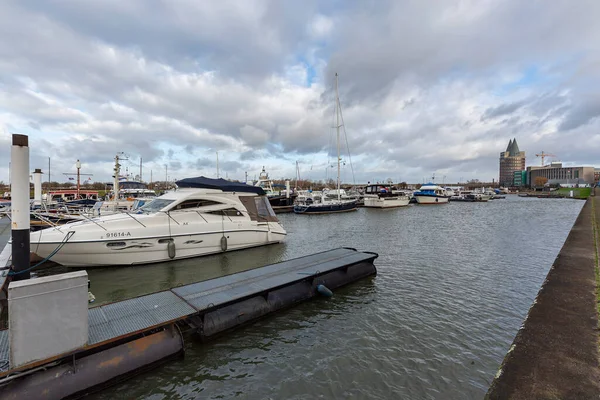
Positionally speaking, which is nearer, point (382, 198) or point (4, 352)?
point (4, 352)

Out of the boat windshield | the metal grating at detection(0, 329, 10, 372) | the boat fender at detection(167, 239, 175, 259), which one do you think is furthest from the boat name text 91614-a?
the metal grating at detection(0, 329, 10, 372)

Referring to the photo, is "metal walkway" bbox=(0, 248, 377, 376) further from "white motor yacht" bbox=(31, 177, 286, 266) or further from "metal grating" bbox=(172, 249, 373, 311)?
"white motor yacht" bbox=(31, 177, 286, 266)

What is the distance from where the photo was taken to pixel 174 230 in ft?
41.1

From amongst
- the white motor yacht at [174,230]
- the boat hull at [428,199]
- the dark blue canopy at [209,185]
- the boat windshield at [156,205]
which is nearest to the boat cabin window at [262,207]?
the white motor yacht at [174,230]

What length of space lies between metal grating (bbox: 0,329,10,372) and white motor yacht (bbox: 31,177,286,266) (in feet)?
21.7

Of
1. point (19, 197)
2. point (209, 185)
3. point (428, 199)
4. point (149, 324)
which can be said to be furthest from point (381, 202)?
point (19, 197)

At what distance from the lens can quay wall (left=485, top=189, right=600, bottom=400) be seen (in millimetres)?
3619

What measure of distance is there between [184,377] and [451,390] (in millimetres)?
4464

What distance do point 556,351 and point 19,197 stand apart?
10094 mm

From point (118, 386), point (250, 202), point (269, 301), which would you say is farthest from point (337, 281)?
point (250, 202)

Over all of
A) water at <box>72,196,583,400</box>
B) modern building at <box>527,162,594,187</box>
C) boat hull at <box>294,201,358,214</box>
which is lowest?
water at <box>72,196,583,400</box>

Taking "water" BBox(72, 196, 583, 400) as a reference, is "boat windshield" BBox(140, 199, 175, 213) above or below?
above

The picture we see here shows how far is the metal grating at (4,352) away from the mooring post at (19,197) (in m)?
2.18

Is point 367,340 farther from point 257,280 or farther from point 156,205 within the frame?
point 156,205
